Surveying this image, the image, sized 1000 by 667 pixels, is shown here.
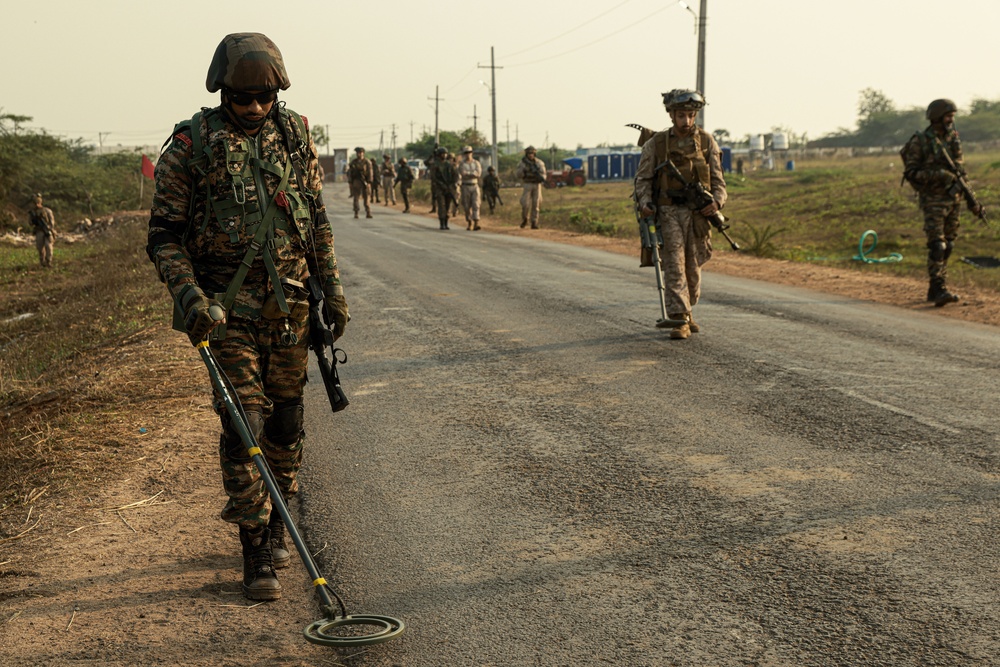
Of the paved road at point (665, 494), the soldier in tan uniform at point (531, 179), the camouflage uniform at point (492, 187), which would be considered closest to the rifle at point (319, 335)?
the paved road at point (665, 494)

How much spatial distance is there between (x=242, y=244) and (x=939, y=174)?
8.84 m

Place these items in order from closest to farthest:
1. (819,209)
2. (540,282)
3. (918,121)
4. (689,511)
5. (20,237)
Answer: (689,511), (540,282), (819,209), (20,237), (918,121)

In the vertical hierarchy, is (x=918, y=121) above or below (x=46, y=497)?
above

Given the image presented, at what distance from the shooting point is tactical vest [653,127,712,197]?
8.95 metres

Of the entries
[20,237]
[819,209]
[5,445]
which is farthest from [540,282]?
[20,237]

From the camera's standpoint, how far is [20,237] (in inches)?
1591

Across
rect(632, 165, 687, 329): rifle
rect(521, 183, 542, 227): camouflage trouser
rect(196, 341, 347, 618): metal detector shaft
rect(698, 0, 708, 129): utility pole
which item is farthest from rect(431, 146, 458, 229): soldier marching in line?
rect(196, 341, 347, 618): metal detector shaft

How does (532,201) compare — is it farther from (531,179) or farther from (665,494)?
(665,494)

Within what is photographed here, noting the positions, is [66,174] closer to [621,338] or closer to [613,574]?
[621,338]

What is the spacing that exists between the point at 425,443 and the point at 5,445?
2491 mm

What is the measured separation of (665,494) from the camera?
16.1ft

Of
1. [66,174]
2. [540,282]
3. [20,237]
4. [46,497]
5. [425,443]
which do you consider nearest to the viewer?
[46,497]

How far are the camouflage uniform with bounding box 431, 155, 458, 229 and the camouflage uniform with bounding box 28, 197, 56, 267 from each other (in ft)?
32.6

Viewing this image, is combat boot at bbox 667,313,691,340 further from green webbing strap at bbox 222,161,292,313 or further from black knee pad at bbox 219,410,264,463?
black knee pad at bbox 219,410,264,463
